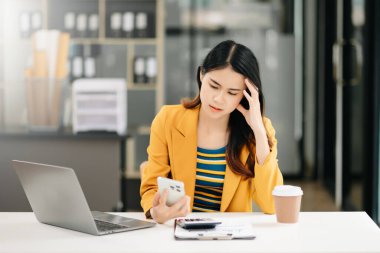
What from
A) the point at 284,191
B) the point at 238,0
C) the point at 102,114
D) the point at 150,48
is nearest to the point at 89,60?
the point at 150,48

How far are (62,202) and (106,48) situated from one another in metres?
4.91

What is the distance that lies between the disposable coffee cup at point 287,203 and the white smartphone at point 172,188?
0.30 metres

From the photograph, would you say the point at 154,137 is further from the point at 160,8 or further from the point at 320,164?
the point at 320,164

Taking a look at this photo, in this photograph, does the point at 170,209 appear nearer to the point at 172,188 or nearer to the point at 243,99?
the point at 172,188

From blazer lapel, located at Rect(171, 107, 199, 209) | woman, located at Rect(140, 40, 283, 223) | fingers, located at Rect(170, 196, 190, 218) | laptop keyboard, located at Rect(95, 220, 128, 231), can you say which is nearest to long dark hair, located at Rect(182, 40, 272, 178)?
woman, located at Rect(140, 40, 283, 223)

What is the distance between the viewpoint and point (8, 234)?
196 centimetres

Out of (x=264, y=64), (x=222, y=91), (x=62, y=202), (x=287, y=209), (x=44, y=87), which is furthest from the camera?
(x=264, y=64)

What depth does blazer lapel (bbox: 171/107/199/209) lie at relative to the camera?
2467mm

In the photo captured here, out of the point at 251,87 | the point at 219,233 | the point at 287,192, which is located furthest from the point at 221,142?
the point at 219,233

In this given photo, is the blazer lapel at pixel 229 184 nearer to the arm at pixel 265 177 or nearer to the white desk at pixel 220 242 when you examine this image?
the arm at pixel 265 177

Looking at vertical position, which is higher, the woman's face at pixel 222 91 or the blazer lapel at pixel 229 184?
the woman's face at pixel 222 91

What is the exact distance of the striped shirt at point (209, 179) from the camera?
2471mm

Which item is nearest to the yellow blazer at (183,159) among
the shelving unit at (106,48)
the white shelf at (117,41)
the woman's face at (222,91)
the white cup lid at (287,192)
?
the woman's face at (222,91)

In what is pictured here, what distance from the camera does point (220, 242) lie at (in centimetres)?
185
